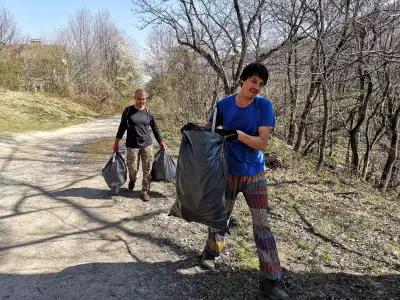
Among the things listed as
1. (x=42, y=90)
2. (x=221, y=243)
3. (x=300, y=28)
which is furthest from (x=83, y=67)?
(x=221, y=243)

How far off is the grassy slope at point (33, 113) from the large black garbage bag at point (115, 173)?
8.82 metres

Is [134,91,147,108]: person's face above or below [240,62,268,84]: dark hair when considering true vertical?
below

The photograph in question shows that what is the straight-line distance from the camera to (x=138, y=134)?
6.20 m

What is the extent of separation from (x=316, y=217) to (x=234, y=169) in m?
3.08

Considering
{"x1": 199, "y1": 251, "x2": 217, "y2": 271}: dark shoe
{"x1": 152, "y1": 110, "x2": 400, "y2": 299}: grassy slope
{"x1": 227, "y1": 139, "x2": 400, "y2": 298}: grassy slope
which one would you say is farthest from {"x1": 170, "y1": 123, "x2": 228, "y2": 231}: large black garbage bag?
{"x1": 227, "y1": 139, "x2": 400, "y2": 298}: grassy slope

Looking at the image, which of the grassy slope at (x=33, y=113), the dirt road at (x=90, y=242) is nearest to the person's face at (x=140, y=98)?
the dirt road at (x=90, y=242)

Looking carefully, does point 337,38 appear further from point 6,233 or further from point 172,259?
point 6,233

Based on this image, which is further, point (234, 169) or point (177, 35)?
point (177, 35)

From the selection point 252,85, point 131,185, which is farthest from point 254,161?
point 131,185

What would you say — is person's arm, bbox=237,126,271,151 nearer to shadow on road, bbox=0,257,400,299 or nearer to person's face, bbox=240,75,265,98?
person's face, bbox=240,75,265,98

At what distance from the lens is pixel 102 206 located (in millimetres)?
6051

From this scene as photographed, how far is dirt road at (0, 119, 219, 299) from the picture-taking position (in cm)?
370

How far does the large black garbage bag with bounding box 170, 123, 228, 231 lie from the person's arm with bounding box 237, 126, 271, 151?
197 mm

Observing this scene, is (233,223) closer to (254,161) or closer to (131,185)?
(131,185)
